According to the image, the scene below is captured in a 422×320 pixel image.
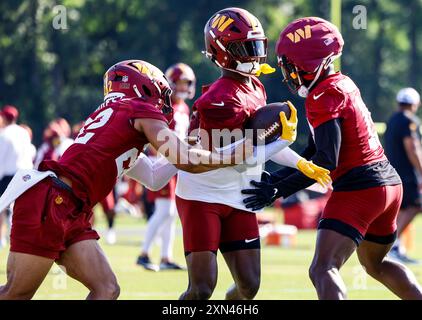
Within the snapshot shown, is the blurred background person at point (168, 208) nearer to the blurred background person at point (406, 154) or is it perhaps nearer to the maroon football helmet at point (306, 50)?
the blurred background person at point (406, 154)

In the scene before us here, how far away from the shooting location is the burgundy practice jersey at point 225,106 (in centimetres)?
692

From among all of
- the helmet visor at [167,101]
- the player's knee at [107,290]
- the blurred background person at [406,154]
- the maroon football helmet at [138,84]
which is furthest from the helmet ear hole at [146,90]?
the blurred background person at [406,154]

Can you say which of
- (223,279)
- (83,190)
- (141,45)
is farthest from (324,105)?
(141,45)

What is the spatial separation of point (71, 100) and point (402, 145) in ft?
82.3

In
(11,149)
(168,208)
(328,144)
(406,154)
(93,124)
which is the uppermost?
(93,124)

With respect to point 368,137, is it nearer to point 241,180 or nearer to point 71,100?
point 241,180

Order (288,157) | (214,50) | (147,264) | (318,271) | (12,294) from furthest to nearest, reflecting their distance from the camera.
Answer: (147,264) < (214,50) < (288,157) < (318,271) < (12,294)

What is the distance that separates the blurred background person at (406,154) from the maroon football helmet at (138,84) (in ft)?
22.6

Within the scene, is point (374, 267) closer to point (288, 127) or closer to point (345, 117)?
point (345, 117)

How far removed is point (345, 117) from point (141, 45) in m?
34.8

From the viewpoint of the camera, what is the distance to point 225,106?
6.92 meters

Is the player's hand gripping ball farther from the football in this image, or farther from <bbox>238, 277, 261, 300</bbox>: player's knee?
<bbox>238, 277, 261, 300</bbox>: player's knee

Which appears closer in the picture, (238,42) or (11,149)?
(238,42)
